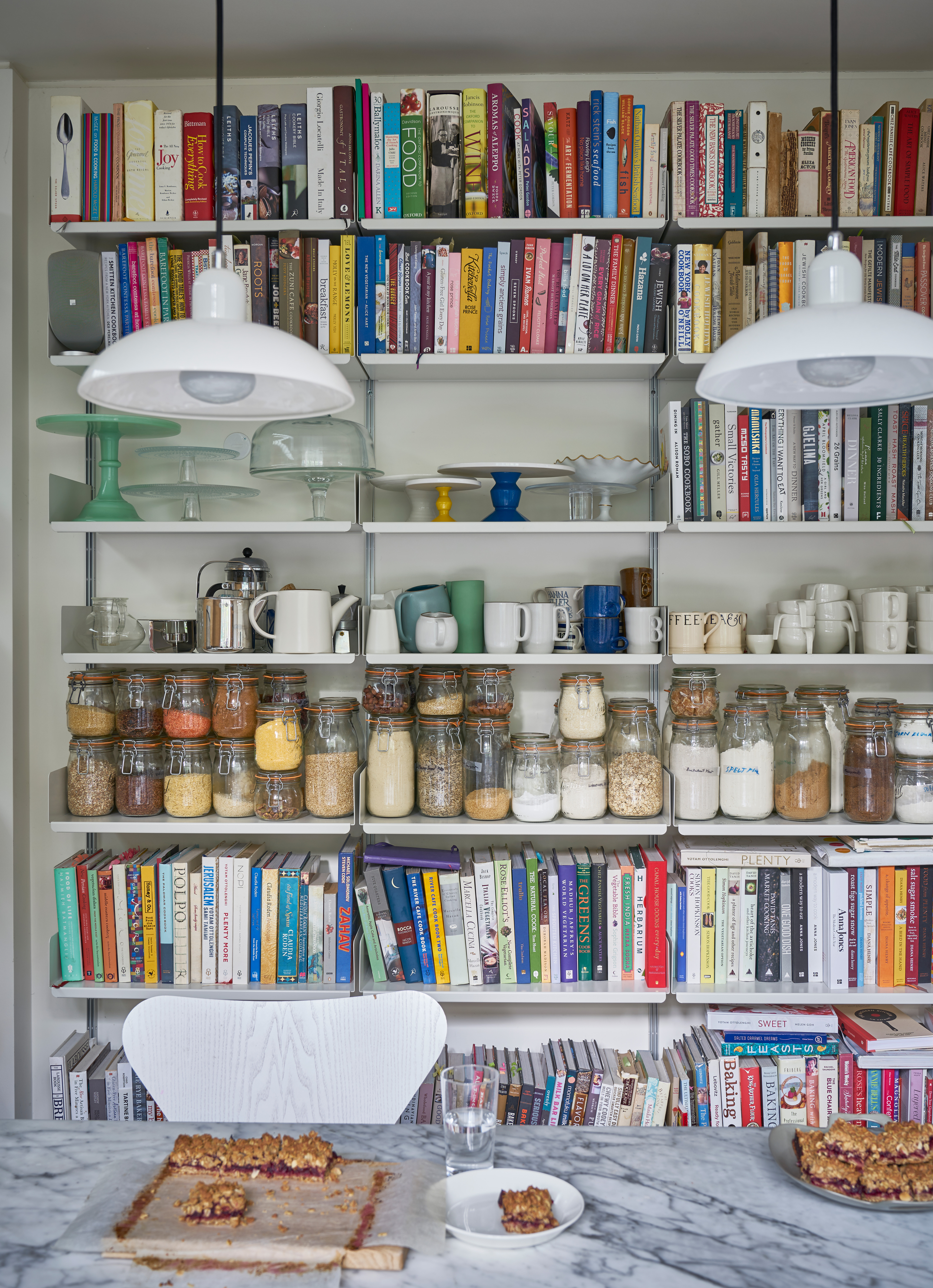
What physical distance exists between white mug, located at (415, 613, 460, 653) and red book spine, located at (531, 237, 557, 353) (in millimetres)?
626

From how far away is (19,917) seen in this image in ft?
7.32

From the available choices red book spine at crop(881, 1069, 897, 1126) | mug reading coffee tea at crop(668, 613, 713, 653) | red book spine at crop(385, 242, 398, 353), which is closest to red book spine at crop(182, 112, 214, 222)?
red book spine at crop(385, 242, 398, 353)

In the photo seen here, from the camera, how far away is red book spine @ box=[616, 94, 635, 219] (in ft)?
6.50

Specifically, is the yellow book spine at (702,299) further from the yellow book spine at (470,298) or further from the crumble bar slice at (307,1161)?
the crumble bar slice at (307,1161)

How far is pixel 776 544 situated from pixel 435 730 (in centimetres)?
94

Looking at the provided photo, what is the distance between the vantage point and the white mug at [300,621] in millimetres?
1983

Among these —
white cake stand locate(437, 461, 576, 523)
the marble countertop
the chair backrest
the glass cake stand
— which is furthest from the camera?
the glass cake stand

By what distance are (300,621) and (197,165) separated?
1.03 meters

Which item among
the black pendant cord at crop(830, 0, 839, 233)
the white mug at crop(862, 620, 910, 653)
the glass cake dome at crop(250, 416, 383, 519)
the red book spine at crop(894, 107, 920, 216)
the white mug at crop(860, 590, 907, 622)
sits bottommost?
the white mug at crop(862, 620, 910, 653)


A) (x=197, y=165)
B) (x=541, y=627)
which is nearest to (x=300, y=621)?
(x=541, y=627)

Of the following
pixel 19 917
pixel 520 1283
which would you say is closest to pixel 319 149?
pixel 19 917

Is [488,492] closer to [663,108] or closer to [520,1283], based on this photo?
[663,108]

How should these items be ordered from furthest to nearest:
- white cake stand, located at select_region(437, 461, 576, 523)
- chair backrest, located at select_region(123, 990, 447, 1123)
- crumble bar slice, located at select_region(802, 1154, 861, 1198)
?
1. white cake stand, located at select_region(437, 461, 576, 523)
2. chair backrest, located at select_region(123, 990, 447, 1123)
3. crumble bar slice, located at select_region(802, 1154, 861, 1198)

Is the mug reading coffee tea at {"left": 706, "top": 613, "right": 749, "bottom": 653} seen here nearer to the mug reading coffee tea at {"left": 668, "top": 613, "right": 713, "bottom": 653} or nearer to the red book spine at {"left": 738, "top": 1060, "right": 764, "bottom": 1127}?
the mug reading coffee tea at {"left": 668, "top": 613, "right": 713, "bottom": 653}
